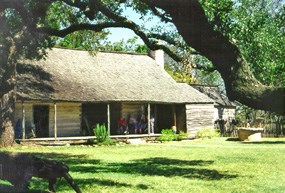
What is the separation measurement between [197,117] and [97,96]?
32.5ft

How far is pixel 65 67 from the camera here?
1367 inches

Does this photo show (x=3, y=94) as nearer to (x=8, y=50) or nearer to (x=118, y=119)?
(x=8, y=50)

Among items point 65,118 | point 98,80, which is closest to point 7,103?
point 65,118

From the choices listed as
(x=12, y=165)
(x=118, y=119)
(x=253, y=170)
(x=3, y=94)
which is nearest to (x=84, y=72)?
(x=118, y=119)

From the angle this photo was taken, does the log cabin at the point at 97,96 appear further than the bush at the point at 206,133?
No

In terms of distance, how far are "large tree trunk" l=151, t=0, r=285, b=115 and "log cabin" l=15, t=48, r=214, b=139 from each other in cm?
2430

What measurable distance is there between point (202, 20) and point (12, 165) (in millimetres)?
4727

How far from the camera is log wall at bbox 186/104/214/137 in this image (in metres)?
37.2

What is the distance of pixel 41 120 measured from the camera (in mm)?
32125

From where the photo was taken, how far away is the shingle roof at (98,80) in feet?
101

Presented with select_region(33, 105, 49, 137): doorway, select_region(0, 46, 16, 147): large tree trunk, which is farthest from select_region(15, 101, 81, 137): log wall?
select_region(0, 46, 16, 147): large tree trunk

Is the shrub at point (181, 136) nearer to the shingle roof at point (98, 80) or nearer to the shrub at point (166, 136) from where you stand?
the shrub at point (166, 136)

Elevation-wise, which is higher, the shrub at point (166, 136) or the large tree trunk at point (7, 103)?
the large tree trunk at point (7, 103)

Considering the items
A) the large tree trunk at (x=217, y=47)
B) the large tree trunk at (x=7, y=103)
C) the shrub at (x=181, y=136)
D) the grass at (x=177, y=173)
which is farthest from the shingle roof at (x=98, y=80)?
the large tree trunk at (x=217, y=47)
